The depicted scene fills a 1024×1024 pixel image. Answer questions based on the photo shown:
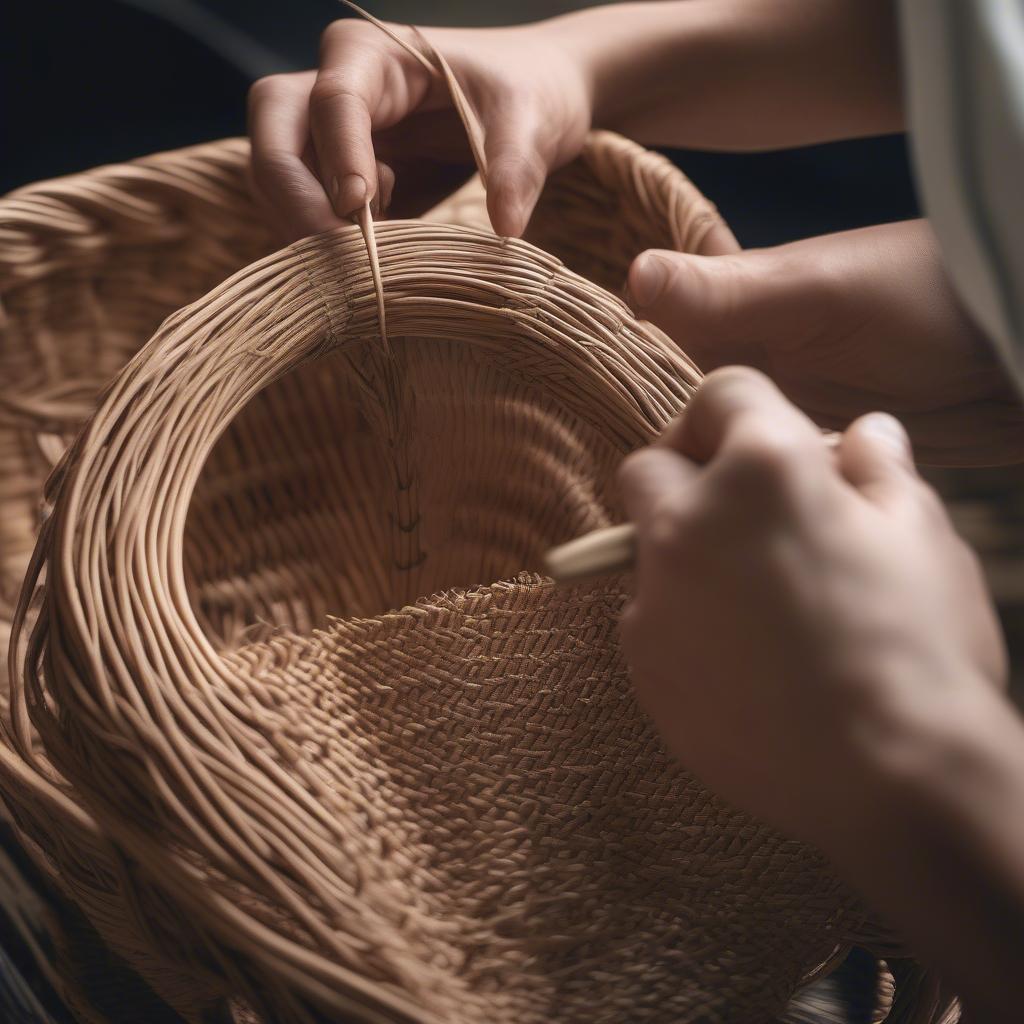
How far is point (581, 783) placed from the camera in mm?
361

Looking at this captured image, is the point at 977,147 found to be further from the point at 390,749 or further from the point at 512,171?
the point at 390,749

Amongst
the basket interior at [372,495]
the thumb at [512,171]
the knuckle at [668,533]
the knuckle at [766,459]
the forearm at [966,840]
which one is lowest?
the basket interior at [372,495]

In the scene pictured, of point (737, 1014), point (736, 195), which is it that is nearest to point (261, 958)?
point (737, 1014)

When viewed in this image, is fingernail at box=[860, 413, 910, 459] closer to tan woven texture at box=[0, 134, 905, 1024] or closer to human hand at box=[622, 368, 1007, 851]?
human hand at box=[622, 368, 1007, 851]

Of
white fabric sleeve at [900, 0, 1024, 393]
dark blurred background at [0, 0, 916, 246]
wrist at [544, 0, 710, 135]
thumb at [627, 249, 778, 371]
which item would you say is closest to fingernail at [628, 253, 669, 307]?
thumb at [627, 249, 778, 371]

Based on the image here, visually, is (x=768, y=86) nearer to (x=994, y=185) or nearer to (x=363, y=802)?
(x=994, y=185)

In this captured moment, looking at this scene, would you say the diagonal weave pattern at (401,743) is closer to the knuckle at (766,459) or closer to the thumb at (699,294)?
the thumb at (699,294)

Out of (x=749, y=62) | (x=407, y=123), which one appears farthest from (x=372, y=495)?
(x=749, y=62)

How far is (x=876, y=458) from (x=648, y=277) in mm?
169

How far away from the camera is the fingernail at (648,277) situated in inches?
16.1

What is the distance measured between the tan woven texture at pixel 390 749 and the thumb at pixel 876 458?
112mm

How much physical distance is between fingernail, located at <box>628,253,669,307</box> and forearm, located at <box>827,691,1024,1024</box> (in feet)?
0.77

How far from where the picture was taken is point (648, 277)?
410 millimetres

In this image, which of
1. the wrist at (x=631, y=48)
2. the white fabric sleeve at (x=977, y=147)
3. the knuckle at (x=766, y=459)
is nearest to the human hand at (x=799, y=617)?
the knuckle at (x=766, y=459)
